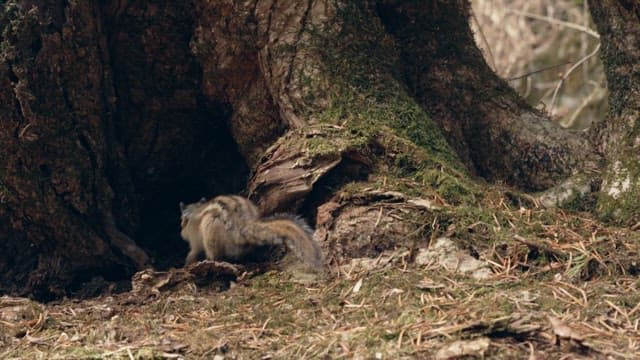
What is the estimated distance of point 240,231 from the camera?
471cm

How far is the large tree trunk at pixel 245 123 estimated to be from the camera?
4.75m

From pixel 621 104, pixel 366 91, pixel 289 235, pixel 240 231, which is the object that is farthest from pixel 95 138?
pixel 621 104

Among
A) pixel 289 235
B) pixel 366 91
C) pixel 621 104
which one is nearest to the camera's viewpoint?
pixel 289 235

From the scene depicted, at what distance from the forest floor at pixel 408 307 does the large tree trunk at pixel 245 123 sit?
30cm

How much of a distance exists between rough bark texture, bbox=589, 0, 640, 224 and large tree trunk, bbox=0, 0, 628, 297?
413 mm

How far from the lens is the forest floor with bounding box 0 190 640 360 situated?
3369mm

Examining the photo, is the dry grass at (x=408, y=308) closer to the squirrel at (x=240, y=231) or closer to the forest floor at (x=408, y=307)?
the forest floor at (x=408, y=307)

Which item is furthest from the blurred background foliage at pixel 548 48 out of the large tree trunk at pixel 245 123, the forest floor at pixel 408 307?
the forest floor at pixel 408 307

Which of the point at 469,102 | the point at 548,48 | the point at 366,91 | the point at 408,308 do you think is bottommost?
the point at 408,308

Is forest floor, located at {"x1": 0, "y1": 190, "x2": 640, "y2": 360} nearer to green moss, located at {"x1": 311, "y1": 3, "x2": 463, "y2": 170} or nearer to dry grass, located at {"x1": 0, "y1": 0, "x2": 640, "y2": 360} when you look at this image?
dry grass, located at {"x1": 0, "y1": 0, "x2": 640, "y2": 360}

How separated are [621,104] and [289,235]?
6.59ft

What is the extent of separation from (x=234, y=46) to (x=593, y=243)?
2.43 m

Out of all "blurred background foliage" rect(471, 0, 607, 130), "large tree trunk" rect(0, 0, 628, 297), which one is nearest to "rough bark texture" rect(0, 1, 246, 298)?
"large tree trunk" rect(0, 0, 628, 297)

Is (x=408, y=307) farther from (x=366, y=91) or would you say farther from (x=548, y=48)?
(x=548, y=48)
